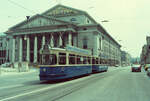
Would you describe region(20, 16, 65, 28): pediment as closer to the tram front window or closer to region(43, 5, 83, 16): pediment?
region(43, 5, 83, 16): pediment

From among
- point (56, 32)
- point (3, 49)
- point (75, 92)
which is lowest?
point (75, 92)

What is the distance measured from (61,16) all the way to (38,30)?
33.4 feet

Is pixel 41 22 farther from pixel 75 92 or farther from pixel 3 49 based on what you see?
pixel 75 92

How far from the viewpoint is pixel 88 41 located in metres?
65.8

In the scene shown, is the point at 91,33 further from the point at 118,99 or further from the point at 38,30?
the point at 118,99

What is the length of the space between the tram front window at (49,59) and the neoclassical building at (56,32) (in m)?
46.4

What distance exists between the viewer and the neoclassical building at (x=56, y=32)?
63.6 metres

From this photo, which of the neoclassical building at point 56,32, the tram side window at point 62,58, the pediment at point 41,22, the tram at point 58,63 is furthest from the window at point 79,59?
the pediment at point 41,22

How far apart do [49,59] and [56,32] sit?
49711 mm

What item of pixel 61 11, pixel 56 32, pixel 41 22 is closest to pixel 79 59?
pixel 56 32

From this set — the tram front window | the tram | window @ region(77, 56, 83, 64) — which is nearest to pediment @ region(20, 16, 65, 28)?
window @ region(77, 56, 83, 64)

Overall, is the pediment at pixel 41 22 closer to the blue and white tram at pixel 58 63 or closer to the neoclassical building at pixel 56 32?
the neoclassical building at pixel 56 32

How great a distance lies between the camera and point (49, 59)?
1488 centimetres

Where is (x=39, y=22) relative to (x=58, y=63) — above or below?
above
